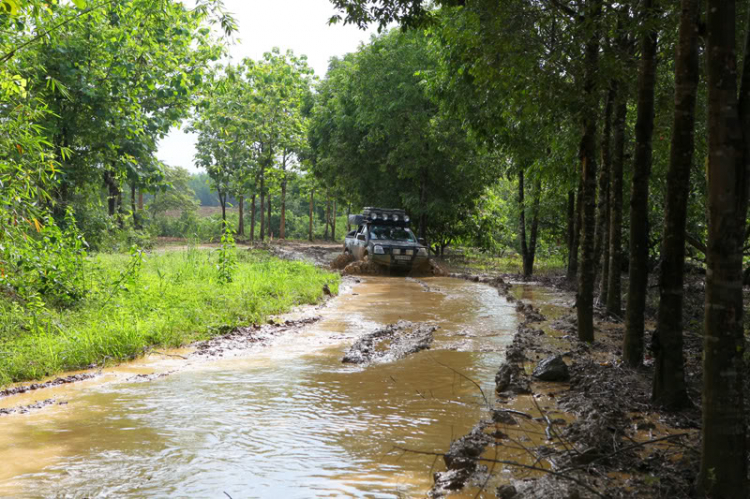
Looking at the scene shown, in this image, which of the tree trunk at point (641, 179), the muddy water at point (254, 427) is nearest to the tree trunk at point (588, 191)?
the tree trunk at point (641, 179)

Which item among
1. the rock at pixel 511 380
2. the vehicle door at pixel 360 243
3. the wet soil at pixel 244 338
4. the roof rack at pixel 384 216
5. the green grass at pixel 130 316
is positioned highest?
the roof rack at pixel 384 216

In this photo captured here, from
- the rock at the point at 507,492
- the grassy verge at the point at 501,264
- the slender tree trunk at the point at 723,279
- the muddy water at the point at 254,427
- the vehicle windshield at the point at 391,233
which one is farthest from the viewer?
the grassy verge at the point at 501,264

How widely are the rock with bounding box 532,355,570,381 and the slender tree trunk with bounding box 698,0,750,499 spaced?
9.78 feet

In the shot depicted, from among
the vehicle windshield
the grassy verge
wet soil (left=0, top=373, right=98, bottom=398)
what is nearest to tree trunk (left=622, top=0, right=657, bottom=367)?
wet soil (left=0, top=373, right=98, bottom=398)

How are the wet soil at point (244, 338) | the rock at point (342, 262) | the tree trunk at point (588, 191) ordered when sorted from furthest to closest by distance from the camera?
the rock at point (342, 262) → the wet soil at point (244, 338) → the tree trunk at point (588, 191)

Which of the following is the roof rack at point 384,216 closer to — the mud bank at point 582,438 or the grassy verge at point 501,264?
the grassy verge at point 501,264

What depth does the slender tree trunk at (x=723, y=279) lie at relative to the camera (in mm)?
3088

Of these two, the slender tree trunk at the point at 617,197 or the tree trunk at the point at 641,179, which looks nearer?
the tree trunk at the point at 641,179

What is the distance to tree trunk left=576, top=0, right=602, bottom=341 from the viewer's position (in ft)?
23.7

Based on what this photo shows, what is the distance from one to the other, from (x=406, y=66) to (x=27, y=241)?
57.5 ft

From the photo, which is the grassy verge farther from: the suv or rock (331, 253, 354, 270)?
rock (331, 253, 354, 270)

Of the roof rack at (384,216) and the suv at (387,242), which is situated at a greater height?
the roof rack at (384,216)

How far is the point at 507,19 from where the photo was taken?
7.39m

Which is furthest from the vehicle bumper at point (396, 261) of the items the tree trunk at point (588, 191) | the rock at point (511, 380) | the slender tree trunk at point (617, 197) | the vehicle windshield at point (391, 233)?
the rock at point (511, 380)
